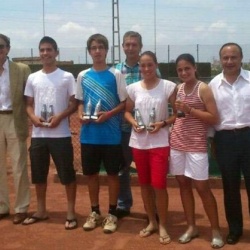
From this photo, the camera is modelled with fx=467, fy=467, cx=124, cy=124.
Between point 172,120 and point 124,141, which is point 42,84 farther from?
point 172,120

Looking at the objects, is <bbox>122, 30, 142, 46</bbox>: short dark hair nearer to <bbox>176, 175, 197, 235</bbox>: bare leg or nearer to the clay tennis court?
<bbox>176, 175, 197, 235</bbox>: bare leg

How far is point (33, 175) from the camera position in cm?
538

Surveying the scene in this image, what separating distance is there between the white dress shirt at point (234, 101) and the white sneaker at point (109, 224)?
1647 mm

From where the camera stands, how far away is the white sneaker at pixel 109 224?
5.09 m

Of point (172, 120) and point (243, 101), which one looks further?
point (172, 120)

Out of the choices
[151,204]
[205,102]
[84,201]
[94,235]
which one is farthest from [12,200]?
[205,102]

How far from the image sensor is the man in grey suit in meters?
5.32

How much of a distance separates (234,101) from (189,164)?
29.2 inches

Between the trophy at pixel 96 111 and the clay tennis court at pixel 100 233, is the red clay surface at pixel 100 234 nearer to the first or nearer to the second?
the clay tennis court at pixel 100 233

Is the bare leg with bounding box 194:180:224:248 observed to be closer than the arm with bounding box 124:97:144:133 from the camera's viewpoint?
Yes

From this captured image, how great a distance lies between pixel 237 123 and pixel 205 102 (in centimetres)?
36

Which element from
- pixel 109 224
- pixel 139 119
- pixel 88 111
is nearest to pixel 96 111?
pixel 88 111

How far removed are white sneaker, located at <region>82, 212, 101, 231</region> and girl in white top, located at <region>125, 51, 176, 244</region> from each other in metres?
0.82

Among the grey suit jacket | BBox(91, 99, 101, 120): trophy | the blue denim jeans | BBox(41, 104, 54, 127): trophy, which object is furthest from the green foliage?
BBox(91, 99, 101, 120): trophy
